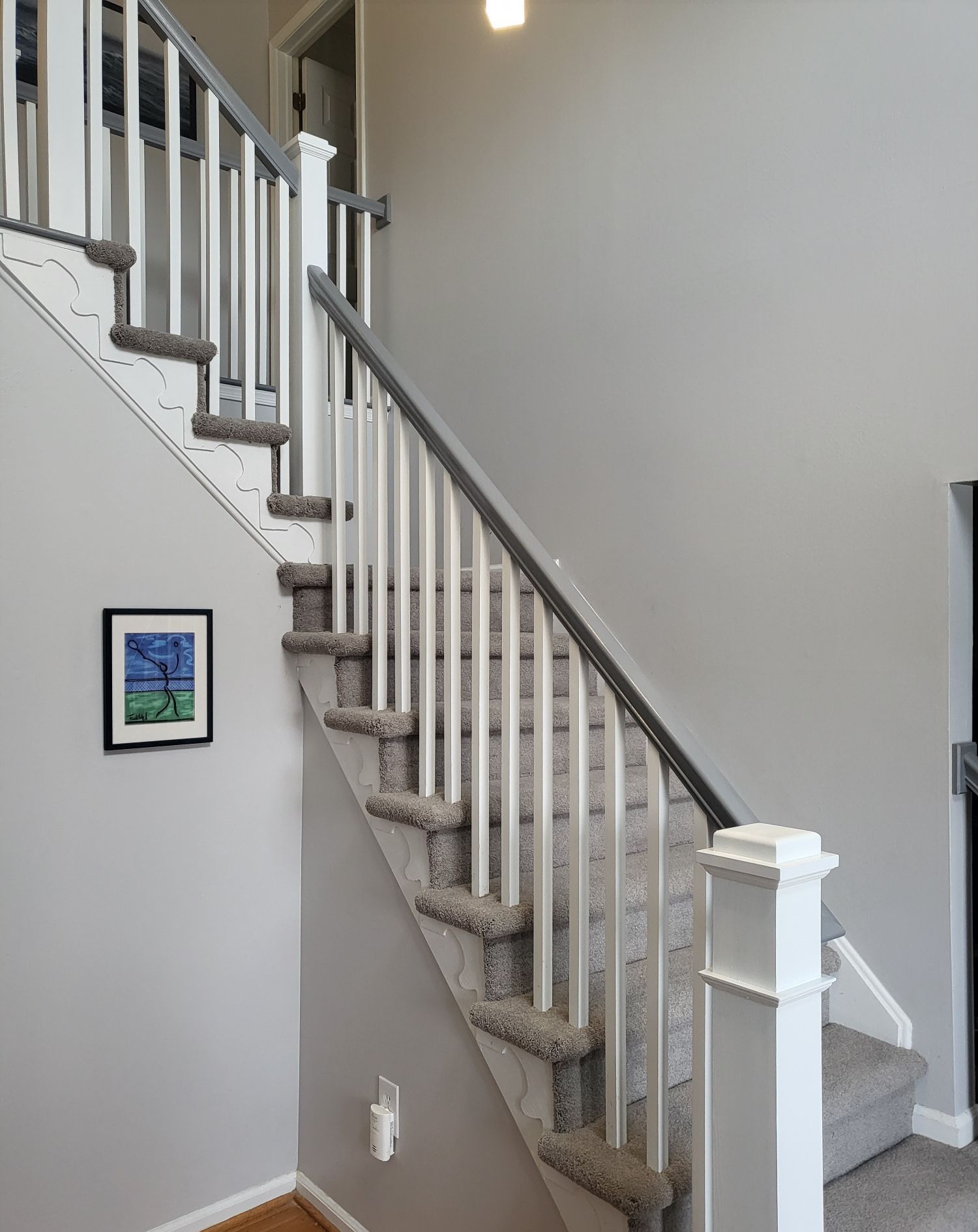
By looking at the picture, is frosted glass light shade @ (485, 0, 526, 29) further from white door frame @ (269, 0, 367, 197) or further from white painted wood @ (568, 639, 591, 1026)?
white door frame @ (269, 0, 367, 197)

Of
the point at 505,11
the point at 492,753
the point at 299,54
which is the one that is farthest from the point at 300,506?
the point at 299,54

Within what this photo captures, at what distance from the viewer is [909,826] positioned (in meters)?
2.31

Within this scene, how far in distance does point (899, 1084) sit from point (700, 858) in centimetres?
126

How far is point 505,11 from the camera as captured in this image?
1674mm

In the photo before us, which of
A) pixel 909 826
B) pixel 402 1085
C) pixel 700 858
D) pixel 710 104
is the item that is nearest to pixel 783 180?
pixel 710 104

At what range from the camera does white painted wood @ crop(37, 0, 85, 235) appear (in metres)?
2.36

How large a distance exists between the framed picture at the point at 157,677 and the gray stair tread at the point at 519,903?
81cm

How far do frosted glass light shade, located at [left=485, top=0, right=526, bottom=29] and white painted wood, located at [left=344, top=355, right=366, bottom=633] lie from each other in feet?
3.25

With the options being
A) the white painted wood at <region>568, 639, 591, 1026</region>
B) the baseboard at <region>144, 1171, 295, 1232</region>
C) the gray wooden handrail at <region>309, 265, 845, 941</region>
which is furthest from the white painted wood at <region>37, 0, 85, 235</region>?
the baseboard at <region>144, 1171, 295, 1232</region>

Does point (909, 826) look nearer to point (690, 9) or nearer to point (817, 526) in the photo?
point (817, 526)

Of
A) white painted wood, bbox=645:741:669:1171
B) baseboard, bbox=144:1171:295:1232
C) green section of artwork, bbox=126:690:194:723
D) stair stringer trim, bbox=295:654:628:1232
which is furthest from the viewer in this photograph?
baseboard, bbox=144:1171:295:1232

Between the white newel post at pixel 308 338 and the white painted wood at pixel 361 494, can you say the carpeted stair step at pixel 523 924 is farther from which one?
the white newel post at pixel 308 338

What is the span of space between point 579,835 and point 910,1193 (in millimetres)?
1112

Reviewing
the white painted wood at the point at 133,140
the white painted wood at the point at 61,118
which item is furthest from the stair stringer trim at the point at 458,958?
the white painted wood at the point at 61,118
